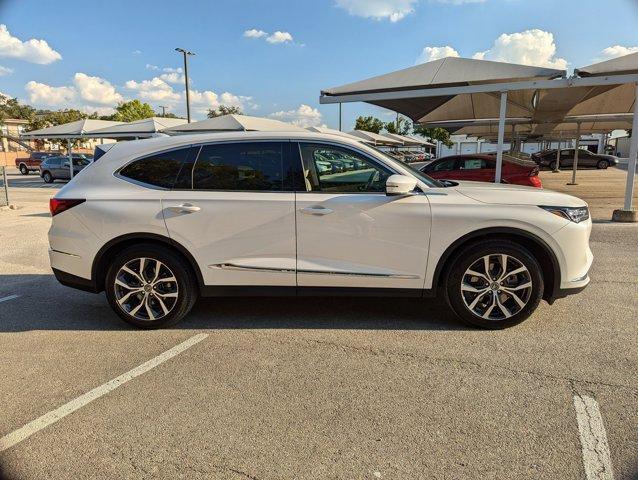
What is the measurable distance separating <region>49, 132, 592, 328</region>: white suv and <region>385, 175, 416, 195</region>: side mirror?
30 mm

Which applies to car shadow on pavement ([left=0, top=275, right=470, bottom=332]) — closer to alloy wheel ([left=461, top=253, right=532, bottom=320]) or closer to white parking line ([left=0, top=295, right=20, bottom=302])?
white parking line ([left=0, top=295, right=20, bottom=302])

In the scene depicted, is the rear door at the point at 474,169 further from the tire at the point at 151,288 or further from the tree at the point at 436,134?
the tree at the point at 436,134

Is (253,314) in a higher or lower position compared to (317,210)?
lower

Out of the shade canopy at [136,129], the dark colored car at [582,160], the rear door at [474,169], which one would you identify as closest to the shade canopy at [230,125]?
the shade canopy at [136,129]

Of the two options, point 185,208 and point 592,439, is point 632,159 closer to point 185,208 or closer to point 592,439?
point 592,439

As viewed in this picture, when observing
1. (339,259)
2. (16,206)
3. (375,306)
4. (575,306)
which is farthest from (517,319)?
(16,206)

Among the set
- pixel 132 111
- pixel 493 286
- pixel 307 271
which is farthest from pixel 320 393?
pixel 132 111

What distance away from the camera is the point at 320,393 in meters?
2.98

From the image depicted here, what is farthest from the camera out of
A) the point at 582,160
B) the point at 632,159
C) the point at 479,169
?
the point at 582,160

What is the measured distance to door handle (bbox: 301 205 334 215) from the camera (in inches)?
150

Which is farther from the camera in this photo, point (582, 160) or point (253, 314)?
point (582, 160)

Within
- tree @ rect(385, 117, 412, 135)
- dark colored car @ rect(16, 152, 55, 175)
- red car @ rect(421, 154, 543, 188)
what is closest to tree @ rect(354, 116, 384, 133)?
tree @ rect(385, 117, 412, 135)

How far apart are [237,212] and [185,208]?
458 mm

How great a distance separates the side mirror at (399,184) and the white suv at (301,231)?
30mm
